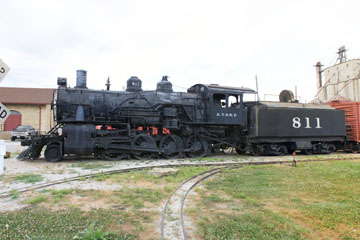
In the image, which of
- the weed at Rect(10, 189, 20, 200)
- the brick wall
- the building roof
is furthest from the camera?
the brick wall

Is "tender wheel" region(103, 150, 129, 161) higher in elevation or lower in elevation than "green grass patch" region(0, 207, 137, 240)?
higher

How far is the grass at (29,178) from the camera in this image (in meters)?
6.39

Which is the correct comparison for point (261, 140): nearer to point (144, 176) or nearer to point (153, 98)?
point (153, 98)

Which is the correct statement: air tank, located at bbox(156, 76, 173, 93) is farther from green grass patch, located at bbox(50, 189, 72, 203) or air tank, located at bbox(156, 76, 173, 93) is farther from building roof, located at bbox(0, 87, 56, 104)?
building roof, located at bbox(0, 87, 56, 104)

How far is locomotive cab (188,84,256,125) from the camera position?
12172mm

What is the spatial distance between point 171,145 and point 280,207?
7278mm

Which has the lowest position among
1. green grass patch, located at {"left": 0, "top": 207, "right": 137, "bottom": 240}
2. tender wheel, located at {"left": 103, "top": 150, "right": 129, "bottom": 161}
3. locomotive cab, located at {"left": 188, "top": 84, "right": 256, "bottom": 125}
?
green grass patch, located at {"left": 0, "top": 207, "right": 137, "bottom": 240}

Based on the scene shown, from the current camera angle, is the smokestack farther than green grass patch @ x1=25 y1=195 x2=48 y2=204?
Yes

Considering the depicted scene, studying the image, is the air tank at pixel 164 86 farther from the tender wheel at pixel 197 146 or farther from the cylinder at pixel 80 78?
the cylinder at pixel 80 78

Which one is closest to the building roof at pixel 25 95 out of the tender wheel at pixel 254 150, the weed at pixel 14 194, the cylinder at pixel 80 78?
the cylinder at pixel 80 78

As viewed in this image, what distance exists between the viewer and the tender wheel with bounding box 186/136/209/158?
470 inches

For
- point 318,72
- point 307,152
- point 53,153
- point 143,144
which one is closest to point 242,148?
point 307,152

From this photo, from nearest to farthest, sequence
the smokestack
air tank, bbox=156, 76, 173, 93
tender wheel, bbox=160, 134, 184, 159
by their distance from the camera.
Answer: tender wheel, bbox=160, 134, 184, 159 → air tank, bbox=156, 76, 173, 93 → the smokestack

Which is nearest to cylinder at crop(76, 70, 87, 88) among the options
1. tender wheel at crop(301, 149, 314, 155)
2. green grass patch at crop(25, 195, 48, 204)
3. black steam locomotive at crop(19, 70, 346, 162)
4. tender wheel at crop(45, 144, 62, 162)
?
black steam locomotive at crop(19, 70, 346, 162)
